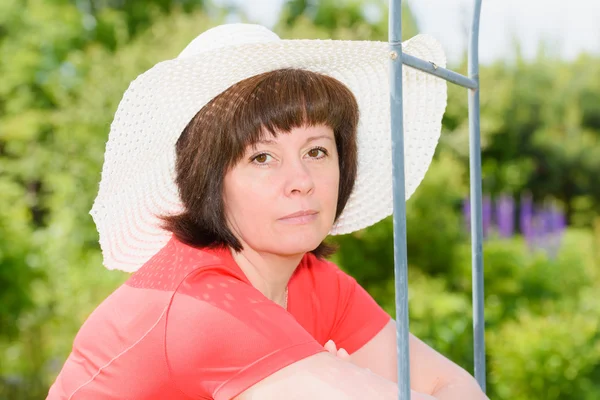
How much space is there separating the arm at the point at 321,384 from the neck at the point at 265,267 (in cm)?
43

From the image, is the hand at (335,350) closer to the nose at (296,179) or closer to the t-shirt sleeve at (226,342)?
the t-shirt sleeve at (226,342)

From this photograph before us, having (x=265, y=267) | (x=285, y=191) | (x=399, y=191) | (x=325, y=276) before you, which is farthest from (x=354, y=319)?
(x=399, y=191)

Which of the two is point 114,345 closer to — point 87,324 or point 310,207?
point 87,324

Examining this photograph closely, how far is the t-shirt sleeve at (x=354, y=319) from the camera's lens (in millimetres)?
2018

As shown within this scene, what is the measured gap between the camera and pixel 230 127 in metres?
1.65

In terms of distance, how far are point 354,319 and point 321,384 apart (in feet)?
2.23

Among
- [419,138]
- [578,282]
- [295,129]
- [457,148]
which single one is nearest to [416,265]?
[578,282]

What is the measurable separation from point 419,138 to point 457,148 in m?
5.57

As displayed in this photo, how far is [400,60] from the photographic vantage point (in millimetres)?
1186

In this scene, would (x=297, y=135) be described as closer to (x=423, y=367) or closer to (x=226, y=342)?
(x=226, y=342)

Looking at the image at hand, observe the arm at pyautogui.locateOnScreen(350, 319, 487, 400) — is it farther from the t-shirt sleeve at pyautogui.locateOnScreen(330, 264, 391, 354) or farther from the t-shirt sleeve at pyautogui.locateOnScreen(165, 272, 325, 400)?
the t-shirt sleeve at pyautogui.locateOnScreen(165, 272, 325, 400)

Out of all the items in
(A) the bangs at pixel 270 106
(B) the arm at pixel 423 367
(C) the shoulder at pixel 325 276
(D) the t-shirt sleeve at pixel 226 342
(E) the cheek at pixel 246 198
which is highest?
(A) the bangs at pixel 270 106

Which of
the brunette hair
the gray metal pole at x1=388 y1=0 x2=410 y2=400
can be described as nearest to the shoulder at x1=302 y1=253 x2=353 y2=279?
the brunette hair

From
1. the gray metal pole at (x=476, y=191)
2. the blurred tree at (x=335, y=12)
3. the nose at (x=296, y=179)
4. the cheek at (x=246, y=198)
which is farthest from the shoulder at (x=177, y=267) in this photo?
the blurred tree at (x=335, y=12)
